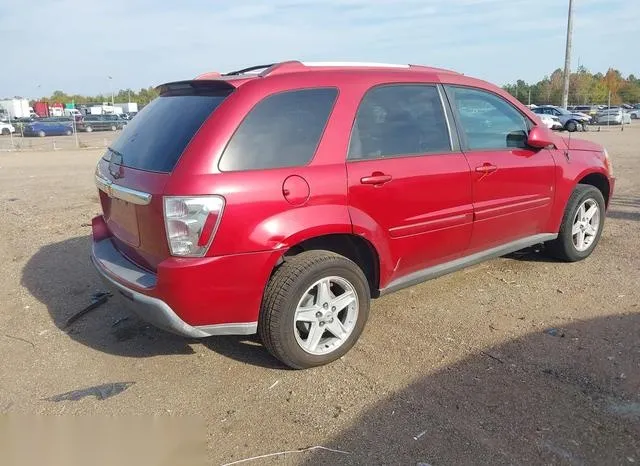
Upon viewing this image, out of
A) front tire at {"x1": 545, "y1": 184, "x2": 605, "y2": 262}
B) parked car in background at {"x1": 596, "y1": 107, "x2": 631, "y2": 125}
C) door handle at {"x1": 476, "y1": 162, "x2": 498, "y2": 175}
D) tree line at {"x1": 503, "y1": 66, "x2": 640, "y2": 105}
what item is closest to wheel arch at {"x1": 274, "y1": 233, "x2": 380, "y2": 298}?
door handle at {"x1": 476, "y1": 162, "x2": 498, "y2": 175}

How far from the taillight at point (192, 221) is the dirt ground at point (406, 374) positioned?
0.92 metres

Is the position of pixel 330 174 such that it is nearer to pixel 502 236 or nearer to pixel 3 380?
pixel 502 236

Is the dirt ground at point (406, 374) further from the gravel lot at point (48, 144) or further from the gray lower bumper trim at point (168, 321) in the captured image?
the gravel lot at point (48, 144)

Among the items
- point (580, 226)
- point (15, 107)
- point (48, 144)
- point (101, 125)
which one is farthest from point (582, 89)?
point (580, 226)

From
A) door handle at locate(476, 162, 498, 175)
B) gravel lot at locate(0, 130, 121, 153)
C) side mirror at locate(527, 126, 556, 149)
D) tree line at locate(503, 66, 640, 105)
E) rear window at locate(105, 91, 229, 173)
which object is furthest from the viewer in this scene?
tree line at locate(503, 66, 640, 105)

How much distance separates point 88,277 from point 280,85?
3.09 metres

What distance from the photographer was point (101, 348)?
3.98 m

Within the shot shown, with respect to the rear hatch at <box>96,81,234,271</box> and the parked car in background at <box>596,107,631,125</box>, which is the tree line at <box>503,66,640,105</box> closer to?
the parked car in background at <box>596,107,631,125</box>

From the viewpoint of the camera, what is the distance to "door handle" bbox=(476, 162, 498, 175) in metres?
4.27

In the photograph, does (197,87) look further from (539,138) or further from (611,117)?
(611,117)

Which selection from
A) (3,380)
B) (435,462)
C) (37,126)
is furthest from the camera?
(37,126)

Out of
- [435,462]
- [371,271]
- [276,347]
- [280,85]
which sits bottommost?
[435,462]

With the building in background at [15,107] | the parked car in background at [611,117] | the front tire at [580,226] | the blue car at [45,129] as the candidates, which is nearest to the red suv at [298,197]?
the front tire at [580,226]

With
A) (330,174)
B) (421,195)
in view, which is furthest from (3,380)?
(421,195)
